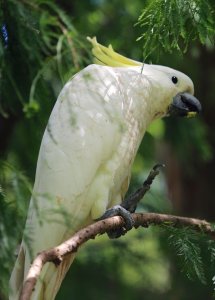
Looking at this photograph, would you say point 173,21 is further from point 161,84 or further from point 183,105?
point 183,105

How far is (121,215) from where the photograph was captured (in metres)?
2.33

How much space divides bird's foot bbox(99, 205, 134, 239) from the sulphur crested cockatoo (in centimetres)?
2

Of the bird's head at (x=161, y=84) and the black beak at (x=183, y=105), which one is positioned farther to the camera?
the black beak at (x=183, y=105)

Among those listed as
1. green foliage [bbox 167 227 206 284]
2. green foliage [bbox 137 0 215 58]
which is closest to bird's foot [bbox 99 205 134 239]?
green foliage [bbox 167 227 206 284]

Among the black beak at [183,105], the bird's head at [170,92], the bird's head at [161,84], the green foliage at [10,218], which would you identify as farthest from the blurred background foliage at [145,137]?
the black beak at [183,105]

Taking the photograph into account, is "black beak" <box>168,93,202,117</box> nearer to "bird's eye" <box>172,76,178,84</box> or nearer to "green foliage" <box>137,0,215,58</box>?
"bird's eye" <box>172,76,178,84</box>

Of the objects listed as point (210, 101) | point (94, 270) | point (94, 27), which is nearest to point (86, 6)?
point (94, 27)

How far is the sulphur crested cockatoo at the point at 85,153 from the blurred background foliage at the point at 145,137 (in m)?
0.13

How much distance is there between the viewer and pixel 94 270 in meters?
4.82

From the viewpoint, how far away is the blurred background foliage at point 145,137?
2.01 m

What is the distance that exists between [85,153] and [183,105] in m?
0.57

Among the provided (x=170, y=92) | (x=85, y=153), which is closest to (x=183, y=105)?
(x=170, y=92)

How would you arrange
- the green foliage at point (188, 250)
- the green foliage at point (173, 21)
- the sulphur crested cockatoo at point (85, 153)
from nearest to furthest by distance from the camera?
the green foliage at point (173, 21)
the green foliage at point (188, 250)
the sulphur crested cockatoo at point (85, 153)

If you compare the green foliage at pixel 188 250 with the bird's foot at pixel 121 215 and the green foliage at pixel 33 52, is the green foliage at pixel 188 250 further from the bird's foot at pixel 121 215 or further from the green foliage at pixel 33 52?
the green foliage at pixel 33 52
